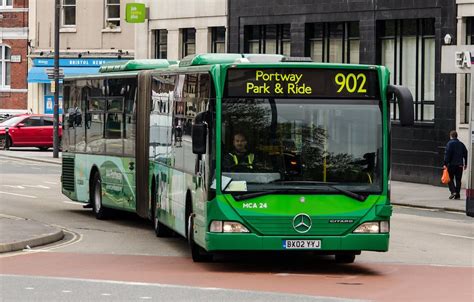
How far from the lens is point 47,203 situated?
99.9 feet

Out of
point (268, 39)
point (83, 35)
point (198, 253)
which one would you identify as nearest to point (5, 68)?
Result: point (83, 35)

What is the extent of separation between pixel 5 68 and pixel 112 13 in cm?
842

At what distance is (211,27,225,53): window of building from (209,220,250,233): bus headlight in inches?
1345

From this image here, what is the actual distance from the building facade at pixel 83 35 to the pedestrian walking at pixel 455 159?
32610 mm

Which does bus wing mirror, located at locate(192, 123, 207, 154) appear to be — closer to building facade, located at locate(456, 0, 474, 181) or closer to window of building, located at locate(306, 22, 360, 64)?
building facade, located at locate(456, 0, 474, 181)

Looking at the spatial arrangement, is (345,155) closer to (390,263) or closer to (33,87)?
(390,263)

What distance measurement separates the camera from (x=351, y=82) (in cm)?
1769

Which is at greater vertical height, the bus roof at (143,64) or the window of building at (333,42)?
the window of building at (333,42)

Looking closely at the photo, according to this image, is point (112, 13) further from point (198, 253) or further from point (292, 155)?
point (292, 155)

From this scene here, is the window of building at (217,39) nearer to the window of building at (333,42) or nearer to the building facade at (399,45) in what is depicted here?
the building facade at (399,45)

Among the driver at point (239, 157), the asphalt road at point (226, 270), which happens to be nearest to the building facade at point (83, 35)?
the asphalt road at point (226, 270)

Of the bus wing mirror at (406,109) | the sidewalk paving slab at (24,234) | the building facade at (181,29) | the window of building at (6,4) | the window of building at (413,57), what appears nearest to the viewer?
the bus wing mirror at (406,109)

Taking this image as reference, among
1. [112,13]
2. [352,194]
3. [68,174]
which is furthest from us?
[112,13]

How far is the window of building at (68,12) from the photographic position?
220 ft
